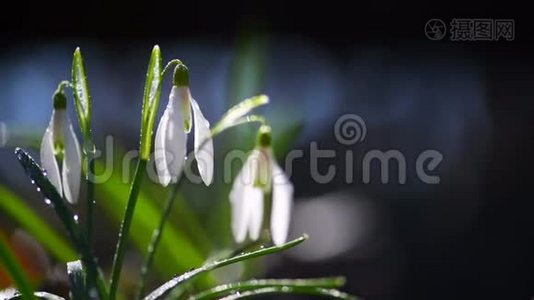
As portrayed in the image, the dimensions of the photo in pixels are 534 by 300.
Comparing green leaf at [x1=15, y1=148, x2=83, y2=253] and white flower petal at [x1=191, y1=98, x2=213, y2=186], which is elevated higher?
white flower petal at [x1=191, y1=98, x2=213, y2=186]

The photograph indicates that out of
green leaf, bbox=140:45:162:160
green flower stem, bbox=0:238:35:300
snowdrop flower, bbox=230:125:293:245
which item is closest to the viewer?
green flower stem, bbox=0:238:35:300

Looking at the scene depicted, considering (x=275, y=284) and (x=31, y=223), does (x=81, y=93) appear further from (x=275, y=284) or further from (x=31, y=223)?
(x=31, y=223)

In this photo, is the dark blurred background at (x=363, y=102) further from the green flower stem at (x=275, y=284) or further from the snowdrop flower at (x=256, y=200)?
the green flower stem at (x=275, y=284)

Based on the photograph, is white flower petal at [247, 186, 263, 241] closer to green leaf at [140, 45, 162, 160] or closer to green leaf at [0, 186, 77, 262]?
green leaf at [140, 45, 162, 160]

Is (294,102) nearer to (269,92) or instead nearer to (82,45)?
(269,92)

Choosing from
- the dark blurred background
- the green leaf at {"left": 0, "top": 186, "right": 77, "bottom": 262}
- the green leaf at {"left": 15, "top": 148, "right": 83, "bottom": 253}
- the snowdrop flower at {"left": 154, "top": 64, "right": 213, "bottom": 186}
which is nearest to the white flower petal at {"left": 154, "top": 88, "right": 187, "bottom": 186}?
the snowdrop flower at {"left": 154, "top": 64, "right": 213, "bottom": 186}

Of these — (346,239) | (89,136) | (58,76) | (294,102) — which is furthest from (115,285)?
(58,76)

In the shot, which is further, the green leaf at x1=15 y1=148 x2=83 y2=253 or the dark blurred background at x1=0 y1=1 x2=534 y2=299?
the dark blurred background at x1=0 y1=1 x2=534 y2=299
